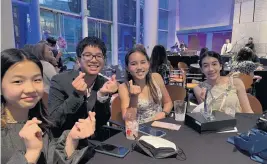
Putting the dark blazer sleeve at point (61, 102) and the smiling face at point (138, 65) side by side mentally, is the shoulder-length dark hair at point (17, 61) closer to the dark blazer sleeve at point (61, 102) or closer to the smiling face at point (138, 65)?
the dark blazer sleeve at point (61, 102)

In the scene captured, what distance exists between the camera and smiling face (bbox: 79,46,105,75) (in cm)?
157

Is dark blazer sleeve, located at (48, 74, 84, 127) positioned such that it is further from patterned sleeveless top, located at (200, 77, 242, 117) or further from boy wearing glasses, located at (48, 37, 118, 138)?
patterned sleeveless top, located at (200, 77, 242, 117)

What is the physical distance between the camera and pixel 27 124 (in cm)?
82

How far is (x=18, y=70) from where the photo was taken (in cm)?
91

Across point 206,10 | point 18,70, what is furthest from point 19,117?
point 206,10

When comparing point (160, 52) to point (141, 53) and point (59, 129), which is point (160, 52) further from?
point (59, 129)

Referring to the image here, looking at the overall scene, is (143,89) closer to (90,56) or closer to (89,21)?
(90,56)

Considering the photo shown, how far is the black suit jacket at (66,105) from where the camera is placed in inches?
56.4

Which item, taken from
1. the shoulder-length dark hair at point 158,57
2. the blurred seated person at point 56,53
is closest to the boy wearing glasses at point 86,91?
the shoulder-length dark hair at point 158,57

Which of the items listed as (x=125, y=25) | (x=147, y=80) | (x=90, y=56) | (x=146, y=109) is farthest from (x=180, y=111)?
(x=125, y=25)

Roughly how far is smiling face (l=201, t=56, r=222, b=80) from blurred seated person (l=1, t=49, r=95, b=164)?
53.2 inches

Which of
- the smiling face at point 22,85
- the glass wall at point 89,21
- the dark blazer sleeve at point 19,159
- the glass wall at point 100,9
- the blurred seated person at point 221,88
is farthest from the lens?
the glass wall at point 100,9

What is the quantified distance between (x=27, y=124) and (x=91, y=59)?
83cm

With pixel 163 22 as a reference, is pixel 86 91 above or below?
below
